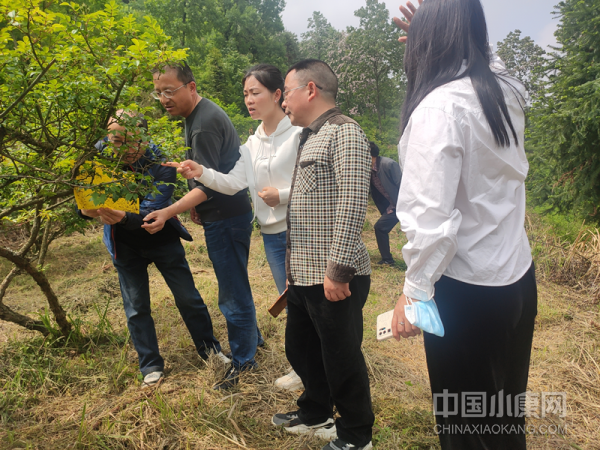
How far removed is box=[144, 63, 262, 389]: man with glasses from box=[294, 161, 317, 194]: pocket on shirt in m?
0.87

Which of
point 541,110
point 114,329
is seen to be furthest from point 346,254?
point 541,110

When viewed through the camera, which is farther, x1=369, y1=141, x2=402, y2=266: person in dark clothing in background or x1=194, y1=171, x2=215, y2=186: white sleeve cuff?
x1=369, y1=141, x2=402, y2=266: person in dark clothing in background

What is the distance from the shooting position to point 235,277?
2732 mm

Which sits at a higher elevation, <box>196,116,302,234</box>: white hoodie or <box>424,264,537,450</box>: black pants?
<box>196,116,302,234</box>: white hoodie

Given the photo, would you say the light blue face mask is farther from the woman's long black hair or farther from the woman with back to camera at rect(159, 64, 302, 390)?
the woman with back to camera at rect(159, 64, 302, 390)

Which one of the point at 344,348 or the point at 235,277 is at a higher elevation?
the point at 235,277

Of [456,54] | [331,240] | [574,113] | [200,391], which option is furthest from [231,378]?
[574,113]

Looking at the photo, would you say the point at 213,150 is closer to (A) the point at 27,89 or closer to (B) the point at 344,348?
(A) the point at 27,89

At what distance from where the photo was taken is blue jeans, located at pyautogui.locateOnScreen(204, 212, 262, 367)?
106 inches

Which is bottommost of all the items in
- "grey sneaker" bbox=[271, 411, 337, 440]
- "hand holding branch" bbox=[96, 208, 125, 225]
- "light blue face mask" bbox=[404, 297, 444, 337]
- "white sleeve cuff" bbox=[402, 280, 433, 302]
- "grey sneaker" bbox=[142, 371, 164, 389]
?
"grey sneaker" bbox=[271, 411, 337, 440]

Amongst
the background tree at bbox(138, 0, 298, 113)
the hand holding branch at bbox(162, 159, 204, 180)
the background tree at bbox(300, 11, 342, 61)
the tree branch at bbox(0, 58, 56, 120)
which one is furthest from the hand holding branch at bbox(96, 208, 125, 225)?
the background tree at bbox(300, 11, 342, 61)

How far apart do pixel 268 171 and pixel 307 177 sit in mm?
803

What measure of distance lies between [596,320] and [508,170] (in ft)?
10.9

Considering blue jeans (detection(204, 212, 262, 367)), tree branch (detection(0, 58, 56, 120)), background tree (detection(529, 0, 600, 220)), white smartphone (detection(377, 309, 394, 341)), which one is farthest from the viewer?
background tree (detection(529, 0, 600, 220))
